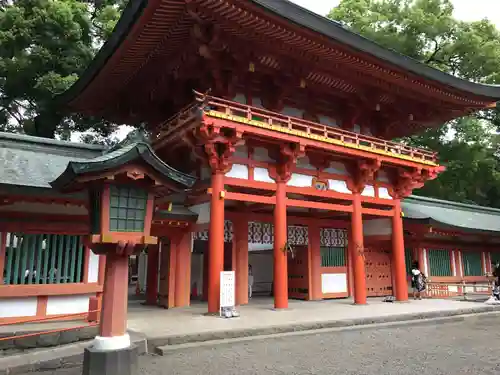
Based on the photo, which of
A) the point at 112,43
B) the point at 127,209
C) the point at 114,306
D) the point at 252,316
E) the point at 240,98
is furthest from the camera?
the point at 240,98

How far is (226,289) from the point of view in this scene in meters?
10.3

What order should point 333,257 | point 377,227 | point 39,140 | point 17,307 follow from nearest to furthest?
point 17,307, point 39,140, point 333,257, point 377,227

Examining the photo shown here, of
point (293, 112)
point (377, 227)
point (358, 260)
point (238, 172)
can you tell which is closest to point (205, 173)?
point (238, 172)

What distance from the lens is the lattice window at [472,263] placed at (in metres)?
19.9

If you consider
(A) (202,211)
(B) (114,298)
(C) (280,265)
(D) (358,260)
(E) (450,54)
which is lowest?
(B) (114,298)

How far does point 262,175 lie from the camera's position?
12445 millimetres

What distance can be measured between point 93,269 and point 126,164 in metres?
4.82

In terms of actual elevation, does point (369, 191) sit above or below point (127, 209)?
above

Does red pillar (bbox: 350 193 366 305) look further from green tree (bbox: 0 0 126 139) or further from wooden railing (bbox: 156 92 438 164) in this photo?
green tree (bbox: 0 0 126 139)

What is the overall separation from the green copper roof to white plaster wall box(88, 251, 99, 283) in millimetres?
12143

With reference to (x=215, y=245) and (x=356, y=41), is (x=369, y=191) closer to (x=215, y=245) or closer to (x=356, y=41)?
(x=356, y=41)

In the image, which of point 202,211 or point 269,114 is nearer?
point 202,211

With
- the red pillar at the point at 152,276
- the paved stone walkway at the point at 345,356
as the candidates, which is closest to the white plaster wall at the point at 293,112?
the red pillar at the point at 152,276


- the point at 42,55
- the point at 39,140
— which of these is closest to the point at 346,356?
the point at 39,140
